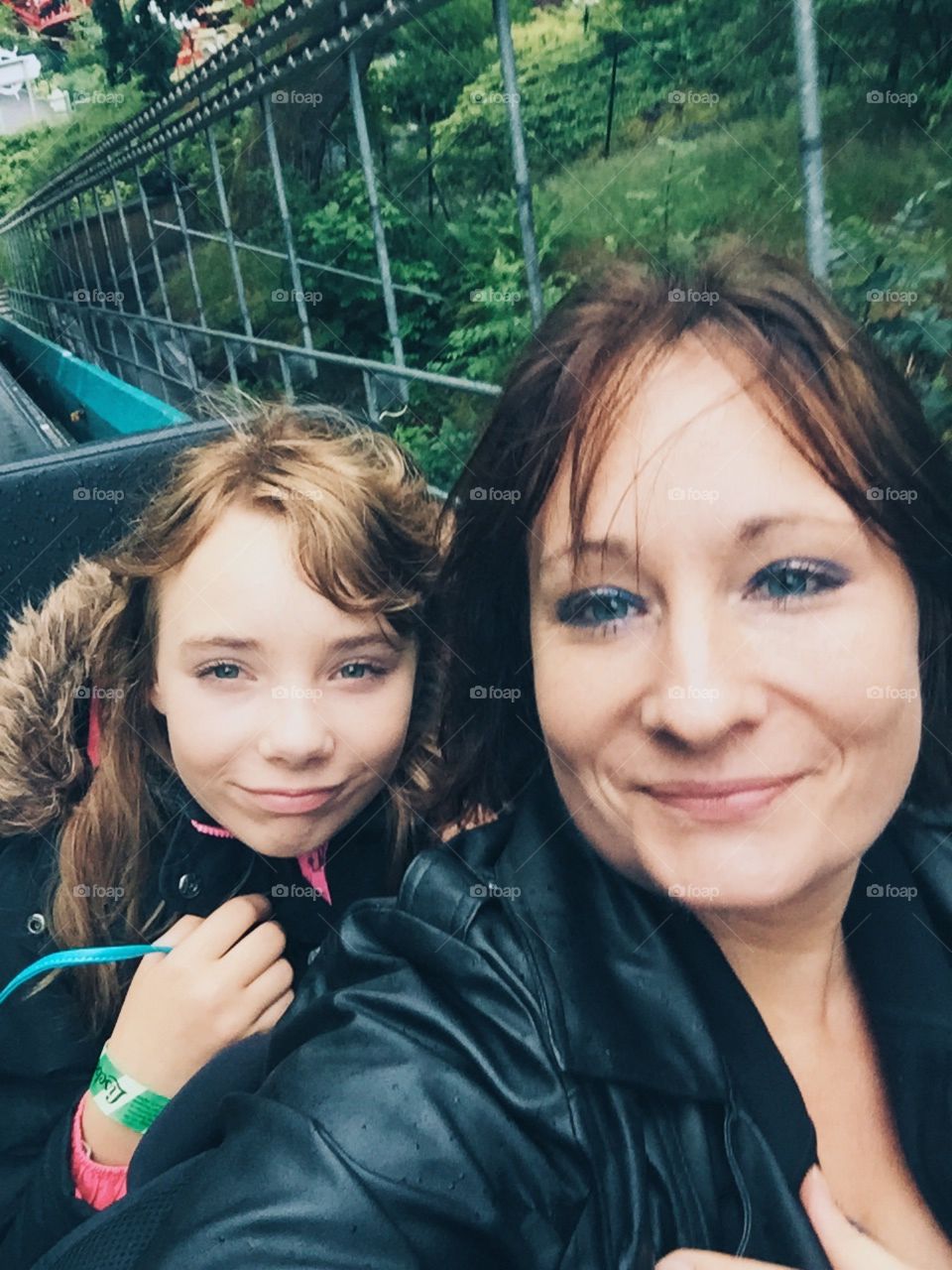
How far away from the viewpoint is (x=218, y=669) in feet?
3.01

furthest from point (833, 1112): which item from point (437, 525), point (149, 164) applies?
point (149, 164)

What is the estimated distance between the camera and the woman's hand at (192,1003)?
0.95m

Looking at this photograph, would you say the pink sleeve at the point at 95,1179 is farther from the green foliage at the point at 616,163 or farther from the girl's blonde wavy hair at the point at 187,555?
the green foliage at the point at 616,163

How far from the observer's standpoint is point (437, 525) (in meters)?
0.94

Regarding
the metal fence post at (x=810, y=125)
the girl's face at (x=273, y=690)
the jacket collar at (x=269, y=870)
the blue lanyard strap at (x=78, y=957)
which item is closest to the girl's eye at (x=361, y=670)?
the girl's face at (x=273, y=690)

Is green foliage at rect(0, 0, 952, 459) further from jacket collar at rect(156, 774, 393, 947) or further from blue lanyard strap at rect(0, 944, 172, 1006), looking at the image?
blue lanyard strap at rect(0, 944, 172, 1006)

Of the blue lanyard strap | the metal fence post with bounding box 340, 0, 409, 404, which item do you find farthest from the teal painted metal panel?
the blue lanyard strap

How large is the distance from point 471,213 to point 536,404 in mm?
261

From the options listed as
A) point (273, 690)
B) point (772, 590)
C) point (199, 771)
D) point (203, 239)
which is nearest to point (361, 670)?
point (273, 690)

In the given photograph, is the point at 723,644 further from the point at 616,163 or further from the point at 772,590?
the point at 616,163

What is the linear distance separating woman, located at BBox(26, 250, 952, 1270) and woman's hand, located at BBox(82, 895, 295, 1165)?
207 millimetres

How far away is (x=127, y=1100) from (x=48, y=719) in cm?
40

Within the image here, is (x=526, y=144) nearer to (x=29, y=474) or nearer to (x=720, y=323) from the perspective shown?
(x=720, y=323)

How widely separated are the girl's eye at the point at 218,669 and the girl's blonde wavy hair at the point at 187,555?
10 centimetres
